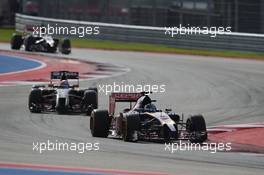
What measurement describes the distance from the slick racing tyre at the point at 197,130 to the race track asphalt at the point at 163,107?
615 millimetres

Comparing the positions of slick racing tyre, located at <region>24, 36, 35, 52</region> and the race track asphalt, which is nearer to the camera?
the race track asphalt

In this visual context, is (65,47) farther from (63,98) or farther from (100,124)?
(100,124)

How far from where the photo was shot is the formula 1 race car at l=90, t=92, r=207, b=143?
1307 cm

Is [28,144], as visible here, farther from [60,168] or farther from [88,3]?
[88,3]

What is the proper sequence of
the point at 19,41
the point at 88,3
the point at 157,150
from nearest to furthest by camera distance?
the point at 157,150 → the point at 19,41 → the point at 88,3

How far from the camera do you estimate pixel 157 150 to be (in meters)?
12.2

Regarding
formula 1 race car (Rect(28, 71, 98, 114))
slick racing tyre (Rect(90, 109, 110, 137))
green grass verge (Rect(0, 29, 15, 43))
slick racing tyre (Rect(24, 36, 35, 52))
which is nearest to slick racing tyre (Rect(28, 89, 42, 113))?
formula 1 race car (Rect(28, 71, 98, 114))

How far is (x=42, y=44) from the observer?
34219 millimetres

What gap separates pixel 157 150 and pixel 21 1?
4137 centimetres

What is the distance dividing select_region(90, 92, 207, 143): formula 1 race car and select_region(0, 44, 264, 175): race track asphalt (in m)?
0.28

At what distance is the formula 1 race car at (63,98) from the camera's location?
55.4 ft

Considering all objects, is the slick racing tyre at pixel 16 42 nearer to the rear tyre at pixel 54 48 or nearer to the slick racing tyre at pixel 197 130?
the rear tyre at pixel 54 48

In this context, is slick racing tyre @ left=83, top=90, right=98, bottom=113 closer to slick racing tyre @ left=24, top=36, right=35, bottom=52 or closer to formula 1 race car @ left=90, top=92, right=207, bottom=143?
formula 1 race car @ left=90, top=92, right=207, bottom=143

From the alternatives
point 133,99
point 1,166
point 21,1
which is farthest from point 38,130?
point 21,1
